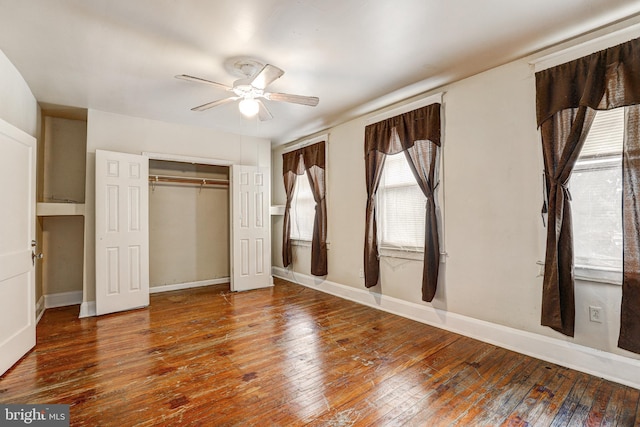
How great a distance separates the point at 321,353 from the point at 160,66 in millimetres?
3268

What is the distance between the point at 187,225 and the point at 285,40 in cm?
394

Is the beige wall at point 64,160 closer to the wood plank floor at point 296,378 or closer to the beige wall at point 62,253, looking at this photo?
the beige wall at point 62,253

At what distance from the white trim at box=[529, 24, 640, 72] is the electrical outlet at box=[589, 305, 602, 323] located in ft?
6.79

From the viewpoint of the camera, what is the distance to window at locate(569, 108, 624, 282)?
7.41 ft

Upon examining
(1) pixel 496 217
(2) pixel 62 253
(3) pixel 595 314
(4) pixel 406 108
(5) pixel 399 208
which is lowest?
(3) pixel 595 314

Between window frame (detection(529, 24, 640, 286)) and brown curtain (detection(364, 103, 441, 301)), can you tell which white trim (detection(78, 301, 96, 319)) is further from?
window frame (detection(529, 24, 640, 286))

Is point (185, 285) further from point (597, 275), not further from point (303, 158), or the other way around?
point (597, 275)

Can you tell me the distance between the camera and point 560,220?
8.06 ft

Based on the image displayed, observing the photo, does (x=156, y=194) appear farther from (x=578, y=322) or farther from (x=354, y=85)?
(x=578, y=322)

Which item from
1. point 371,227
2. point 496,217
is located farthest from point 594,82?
point 371,227

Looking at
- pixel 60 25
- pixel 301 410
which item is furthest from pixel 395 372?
pixel 60 25

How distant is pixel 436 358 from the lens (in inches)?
105

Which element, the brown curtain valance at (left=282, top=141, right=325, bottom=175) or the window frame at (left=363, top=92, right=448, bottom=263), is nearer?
the window frame at (left=363, top=92, right=448, bottom=263)

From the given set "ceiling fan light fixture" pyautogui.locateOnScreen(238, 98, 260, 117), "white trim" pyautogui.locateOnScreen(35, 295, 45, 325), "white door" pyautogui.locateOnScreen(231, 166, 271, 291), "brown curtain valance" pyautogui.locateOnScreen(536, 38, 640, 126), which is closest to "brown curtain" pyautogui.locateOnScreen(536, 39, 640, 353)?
"brown curtain valance" pyautogui.locateOnScreen(536, 38, 640, 126)
